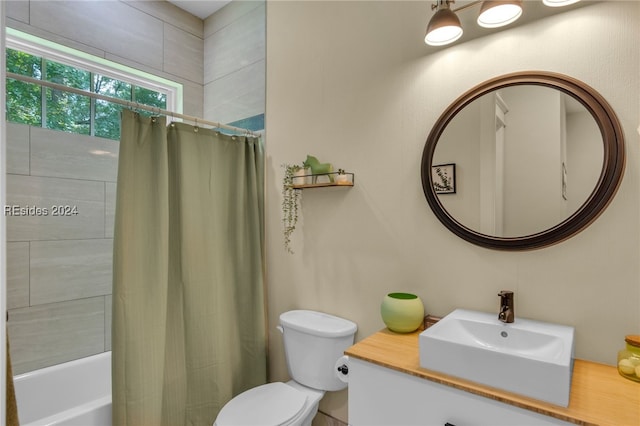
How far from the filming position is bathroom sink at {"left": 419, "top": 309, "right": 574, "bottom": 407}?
3.05 feet

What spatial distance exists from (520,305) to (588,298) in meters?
0.22

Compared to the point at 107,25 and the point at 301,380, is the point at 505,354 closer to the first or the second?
the point at 301,380

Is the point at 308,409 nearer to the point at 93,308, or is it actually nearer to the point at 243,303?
the point at 243,303

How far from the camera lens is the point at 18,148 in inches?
75.5

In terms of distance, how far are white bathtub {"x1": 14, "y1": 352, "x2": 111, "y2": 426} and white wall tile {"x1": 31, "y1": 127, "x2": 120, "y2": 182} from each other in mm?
1162

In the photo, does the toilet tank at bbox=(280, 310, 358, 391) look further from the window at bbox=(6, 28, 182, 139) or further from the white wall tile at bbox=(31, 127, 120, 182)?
the window at bbox=(6, 28, 182, 139)

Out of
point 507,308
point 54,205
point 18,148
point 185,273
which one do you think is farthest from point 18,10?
point 507,308

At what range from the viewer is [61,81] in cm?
218

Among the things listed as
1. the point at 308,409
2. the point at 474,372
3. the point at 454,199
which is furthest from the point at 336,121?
the point at 308,409

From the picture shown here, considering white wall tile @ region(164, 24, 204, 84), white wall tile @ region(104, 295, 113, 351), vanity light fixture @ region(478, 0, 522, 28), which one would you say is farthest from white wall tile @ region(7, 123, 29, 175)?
vanity light fixture @ region(478, 0, 522, 28)

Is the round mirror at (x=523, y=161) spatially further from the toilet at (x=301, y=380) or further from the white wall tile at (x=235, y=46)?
the white wall tile at (x=235, y=46)

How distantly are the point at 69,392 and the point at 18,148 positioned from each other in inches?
57.7

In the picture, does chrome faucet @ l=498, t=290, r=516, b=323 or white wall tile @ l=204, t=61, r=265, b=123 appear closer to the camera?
chrome faucet @ l=498, t=290, r=516, b=323

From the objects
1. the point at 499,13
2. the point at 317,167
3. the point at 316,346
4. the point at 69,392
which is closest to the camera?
the point at 499,13
